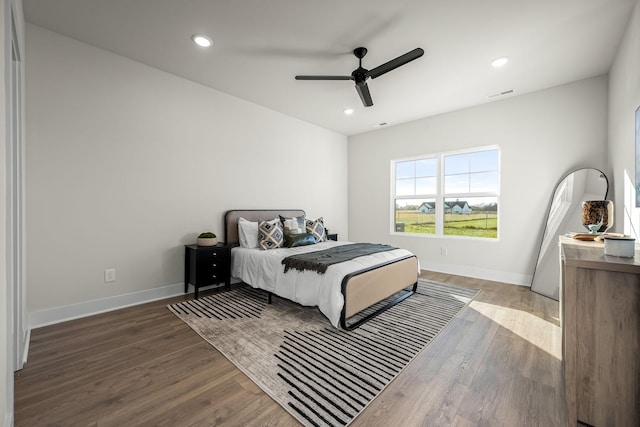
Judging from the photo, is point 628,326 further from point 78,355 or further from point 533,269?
point 78,355

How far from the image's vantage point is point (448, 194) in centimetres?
465

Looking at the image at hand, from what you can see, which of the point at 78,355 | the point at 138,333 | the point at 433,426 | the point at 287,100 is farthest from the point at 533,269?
the point at 78,355

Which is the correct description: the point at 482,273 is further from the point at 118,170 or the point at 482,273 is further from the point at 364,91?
the point at 118,170

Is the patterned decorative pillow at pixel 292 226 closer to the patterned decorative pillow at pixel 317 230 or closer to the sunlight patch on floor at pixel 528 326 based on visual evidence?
the patterned decorative pillow at pixel 317 230

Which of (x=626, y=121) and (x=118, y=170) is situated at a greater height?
(x=626, y=121)

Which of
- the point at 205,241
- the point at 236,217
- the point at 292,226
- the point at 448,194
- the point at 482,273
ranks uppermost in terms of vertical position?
the point at 448,194

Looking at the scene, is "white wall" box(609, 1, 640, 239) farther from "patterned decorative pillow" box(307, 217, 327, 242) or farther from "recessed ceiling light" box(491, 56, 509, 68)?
"patterned decorative pillow" box(307, 217, 327, 242)

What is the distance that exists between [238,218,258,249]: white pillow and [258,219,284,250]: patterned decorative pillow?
0.29 ft

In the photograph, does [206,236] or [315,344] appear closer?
[315,344]

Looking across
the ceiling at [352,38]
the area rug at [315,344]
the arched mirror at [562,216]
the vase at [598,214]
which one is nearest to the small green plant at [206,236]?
the area rug at [315,344]

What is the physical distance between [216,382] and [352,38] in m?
3.05

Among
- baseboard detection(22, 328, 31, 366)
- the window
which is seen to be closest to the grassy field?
the window

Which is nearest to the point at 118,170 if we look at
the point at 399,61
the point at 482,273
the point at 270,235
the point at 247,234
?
the point at 247,234

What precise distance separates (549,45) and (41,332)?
5473 mm
